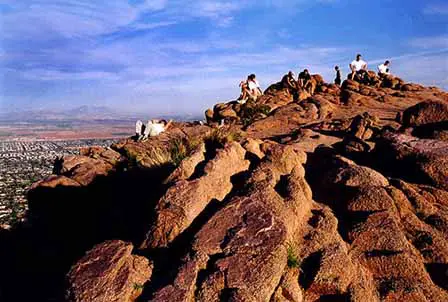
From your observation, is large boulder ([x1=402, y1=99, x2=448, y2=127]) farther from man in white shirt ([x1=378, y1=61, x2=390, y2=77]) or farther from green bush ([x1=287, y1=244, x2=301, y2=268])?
man in white shirt ([x1=378, y1=61, x2=390, y2=77])

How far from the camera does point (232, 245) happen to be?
821cm

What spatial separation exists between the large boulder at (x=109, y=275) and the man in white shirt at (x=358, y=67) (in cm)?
3659

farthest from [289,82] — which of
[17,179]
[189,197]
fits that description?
[17,179]

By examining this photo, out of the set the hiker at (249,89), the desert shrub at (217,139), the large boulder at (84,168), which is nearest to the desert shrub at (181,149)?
the desert shrub at (217,139)

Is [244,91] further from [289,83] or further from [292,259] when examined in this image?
[292,259]

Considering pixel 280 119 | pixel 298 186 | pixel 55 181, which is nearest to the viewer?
pixel 298 186

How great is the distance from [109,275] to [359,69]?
3769 cm

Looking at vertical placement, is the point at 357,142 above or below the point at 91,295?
above

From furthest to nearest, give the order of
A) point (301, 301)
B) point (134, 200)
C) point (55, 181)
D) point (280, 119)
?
point (280, 119)
point (55, 181)
point (134, 200)
point (301, 301)

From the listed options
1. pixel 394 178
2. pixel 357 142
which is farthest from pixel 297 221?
pixel 357 142

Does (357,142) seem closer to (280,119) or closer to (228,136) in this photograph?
(228,136)

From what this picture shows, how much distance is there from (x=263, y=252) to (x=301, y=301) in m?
1.12

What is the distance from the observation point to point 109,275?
823 cm

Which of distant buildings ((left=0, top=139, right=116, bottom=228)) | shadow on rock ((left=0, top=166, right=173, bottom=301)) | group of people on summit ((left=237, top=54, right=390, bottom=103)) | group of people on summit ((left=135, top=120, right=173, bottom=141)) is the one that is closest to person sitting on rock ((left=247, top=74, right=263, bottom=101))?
group of people on summit ((left=237, top=54, right=390, bottom=103))
